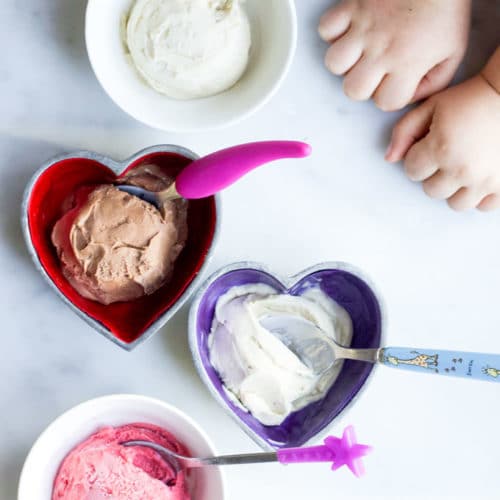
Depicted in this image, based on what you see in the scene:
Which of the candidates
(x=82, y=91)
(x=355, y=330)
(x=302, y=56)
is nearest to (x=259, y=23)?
(x=302, y=56)

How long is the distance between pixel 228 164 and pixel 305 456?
29 centimetres

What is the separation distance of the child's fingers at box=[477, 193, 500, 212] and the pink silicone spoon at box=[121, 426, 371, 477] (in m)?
0.34

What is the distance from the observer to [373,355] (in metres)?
0.84

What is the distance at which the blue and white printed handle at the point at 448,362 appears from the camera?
761 mm

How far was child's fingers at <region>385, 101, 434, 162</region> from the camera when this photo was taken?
35.9 inches

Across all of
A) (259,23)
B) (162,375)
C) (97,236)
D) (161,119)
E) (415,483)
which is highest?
(259,23)

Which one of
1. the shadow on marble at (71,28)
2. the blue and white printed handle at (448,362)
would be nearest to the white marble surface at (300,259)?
the shadow on marble at (71,28)

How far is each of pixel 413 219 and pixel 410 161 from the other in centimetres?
8

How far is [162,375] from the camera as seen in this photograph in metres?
0.92

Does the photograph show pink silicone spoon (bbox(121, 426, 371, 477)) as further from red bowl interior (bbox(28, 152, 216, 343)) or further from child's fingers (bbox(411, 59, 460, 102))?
child's fingers (bbox(411, 59, 460, 102))

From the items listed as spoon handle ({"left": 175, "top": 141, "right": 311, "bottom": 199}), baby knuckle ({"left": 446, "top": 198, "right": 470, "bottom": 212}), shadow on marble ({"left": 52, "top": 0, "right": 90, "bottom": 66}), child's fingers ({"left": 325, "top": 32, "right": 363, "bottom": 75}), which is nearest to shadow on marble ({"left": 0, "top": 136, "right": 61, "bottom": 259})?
shadow on marble ({"left": 52, "top": 0, "right": 90, "bottom": 66})

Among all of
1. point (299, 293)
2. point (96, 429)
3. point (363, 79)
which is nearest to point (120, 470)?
point (96, 429)

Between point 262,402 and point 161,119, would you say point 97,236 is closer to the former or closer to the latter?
point 161,119

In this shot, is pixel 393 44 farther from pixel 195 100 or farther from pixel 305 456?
pixel 305 456
